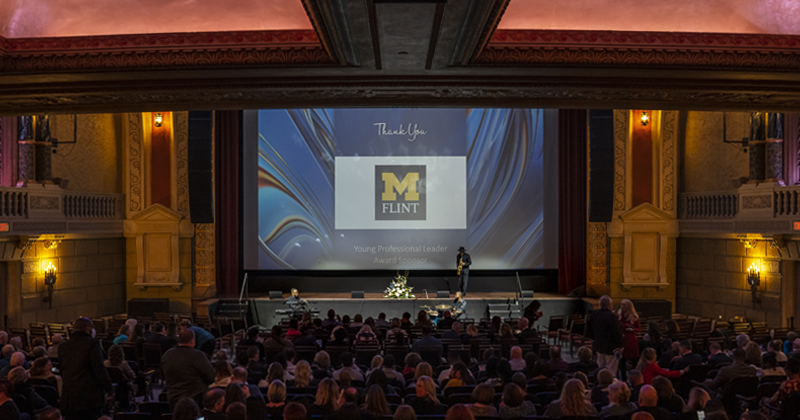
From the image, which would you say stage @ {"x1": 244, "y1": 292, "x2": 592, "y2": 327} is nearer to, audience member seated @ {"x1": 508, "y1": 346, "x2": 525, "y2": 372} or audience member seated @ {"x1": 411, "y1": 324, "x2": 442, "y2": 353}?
audience member seated @ {"x1": 411, "y1": 324, "x2": 442, "y2": 353}

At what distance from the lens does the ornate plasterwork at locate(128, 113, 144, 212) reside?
1541 centimetres

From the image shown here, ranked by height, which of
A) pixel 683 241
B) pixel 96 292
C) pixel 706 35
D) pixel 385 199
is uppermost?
pixel 706 35

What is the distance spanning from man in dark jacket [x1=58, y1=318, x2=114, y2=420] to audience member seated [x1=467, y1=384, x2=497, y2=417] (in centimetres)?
295

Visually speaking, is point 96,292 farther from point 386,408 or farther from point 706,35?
point 706,35

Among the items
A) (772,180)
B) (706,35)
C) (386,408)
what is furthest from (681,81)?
(772,180)

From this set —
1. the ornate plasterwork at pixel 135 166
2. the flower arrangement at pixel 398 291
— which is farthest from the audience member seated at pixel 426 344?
the ornate plasterwork at pixel 135 166

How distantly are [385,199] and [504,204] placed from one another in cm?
316

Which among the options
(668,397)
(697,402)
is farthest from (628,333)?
(697,402)

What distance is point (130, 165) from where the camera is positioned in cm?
1545

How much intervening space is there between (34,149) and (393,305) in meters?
8.63

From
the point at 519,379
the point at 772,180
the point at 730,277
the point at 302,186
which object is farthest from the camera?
the point at 302,186

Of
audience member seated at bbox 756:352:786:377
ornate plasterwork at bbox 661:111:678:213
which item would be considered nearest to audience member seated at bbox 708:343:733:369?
audience member seated at bbox 756:352:786:377

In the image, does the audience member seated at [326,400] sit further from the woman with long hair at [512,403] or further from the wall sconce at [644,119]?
the wall sconce at [644,119]

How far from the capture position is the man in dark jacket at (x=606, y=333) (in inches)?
277
